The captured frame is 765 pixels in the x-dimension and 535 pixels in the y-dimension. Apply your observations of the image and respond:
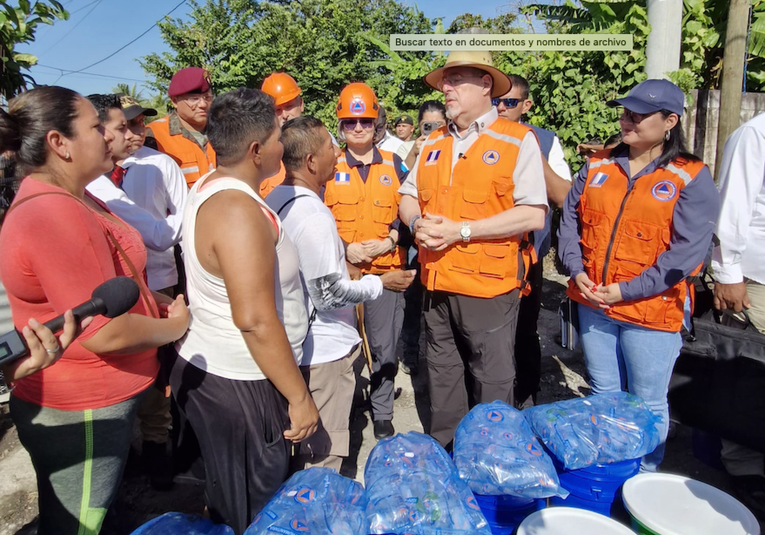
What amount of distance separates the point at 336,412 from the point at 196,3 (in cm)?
1843

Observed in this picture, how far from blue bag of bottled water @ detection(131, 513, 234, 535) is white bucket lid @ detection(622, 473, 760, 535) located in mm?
1571

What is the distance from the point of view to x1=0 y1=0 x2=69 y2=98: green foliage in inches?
160

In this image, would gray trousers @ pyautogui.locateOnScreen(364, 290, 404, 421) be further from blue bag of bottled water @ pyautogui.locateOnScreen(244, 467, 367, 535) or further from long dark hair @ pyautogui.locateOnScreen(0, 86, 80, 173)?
long dark hair @ pyautogui.locateOnScreen(0, 86, 80, 173)

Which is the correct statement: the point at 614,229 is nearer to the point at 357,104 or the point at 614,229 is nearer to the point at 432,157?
the point at 432,157

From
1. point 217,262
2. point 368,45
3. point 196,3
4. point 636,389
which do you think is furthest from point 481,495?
point 196,3

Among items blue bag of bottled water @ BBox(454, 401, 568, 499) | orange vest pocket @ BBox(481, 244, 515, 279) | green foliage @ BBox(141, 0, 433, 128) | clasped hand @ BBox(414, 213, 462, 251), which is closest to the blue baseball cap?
orange vest pocket @ BBox(481, 244, 515, 279)

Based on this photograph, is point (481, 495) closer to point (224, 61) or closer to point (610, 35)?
point (610, 35)

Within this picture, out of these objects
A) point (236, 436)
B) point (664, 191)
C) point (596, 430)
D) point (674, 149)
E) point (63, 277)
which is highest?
point (674, 149)

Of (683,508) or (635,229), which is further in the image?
(635,229)

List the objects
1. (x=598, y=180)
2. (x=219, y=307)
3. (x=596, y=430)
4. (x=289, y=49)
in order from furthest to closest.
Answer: (x=289, y=49) → (x=598, y=180) → (x=596, y=430) → (x=219, y=307)

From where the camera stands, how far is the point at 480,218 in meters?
2.72

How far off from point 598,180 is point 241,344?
206 cm

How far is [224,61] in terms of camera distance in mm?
15812

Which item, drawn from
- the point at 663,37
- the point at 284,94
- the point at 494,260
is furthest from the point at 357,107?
the point at 663,37
